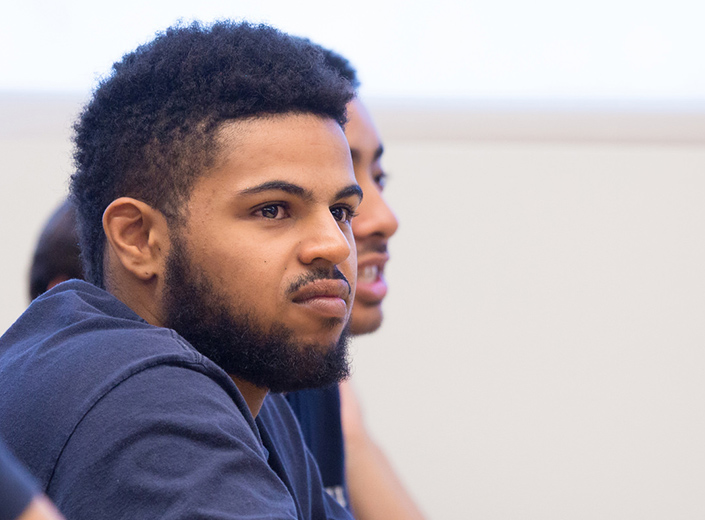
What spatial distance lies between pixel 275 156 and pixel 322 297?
0.45 ft

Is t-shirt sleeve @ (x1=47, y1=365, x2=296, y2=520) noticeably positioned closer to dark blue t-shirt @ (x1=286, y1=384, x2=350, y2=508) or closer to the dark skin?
the dark skin

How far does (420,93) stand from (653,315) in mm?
755

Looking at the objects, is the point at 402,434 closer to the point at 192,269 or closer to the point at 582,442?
the point at 582,442

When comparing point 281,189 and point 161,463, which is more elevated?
point 281,189

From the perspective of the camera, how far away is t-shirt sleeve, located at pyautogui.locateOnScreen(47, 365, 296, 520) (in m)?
0.51


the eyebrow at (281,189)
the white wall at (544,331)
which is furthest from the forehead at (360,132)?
the white wall at (544,331)

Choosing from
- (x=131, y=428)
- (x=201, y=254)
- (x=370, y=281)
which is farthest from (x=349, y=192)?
(x=370, y=281)

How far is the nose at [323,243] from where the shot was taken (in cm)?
72

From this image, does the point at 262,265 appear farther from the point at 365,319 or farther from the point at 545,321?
the point at 545,321

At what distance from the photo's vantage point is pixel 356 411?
1.28m

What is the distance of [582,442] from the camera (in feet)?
6.06

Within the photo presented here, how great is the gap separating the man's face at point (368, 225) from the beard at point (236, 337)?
18.6 inches

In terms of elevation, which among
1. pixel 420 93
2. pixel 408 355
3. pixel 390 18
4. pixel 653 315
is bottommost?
pixel 408 355

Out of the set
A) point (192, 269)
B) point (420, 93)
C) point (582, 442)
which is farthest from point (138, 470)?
point (582, 442)
